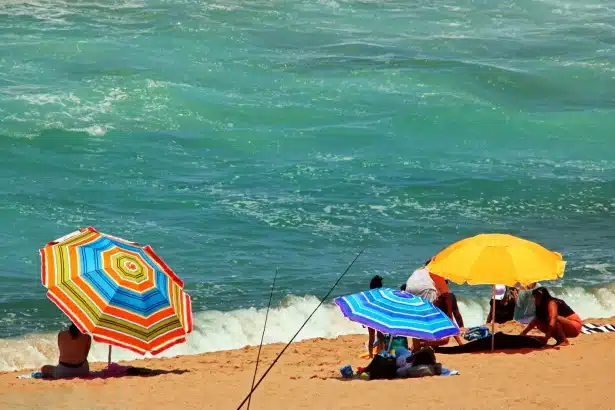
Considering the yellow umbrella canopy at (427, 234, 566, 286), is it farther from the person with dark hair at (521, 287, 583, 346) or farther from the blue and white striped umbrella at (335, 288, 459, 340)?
the blue and white striped umbrella at (335, 288, 459, 340)

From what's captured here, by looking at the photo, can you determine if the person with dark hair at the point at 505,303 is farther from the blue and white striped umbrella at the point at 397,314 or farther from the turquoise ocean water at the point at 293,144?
the blue and white striped umbrella at the point at 397,314

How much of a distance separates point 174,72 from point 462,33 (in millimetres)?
10149

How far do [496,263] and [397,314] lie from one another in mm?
1409

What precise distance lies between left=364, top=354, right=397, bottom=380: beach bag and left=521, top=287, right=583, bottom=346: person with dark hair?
218cm

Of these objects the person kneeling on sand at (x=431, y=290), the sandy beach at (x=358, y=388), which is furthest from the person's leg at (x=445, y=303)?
the sandy beach at (x=358, y=388)

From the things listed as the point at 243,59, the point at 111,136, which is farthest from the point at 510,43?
the point at 111,136

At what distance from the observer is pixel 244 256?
18047 mm

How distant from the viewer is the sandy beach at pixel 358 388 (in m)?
10.0

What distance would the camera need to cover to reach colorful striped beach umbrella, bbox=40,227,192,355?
10438 millimetres

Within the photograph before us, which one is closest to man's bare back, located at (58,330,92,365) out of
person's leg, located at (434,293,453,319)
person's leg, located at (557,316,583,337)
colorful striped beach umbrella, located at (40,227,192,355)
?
colorful striped beach umbrella, located at (40,227,192,355)

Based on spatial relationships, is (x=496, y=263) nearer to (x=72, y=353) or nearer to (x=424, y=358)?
(x=424, y=358)

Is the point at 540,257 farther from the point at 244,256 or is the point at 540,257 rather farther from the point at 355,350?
the point at 244,256

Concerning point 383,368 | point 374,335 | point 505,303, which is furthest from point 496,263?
point 505,303

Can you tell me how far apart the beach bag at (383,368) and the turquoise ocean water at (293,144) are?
12.9 feet
